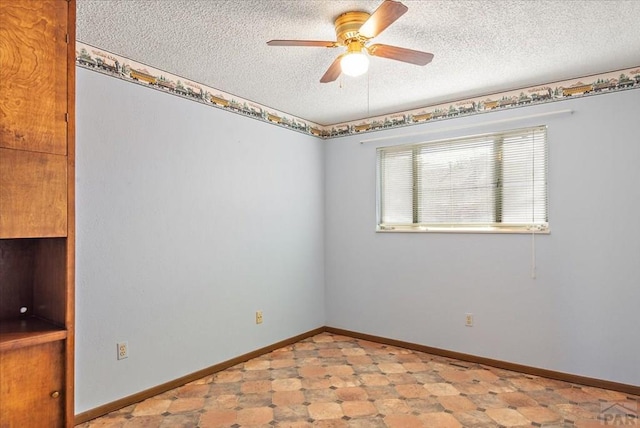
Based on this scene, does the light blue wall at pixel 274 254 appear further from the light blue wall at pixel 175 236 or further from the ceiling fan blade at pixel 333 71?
the ceiling fan blade at pixel 333 71

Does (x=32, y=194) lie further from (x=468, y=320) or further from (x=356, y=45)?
(x=468, y=320)

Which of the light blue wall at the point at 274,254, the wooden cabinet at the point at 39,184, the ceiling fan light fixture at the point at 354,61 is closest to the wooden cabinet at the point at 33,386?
the wooden cabinet at the point at 39,184

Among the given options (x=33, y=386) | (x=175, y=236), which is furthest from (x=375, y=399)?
(x=33, y=386)

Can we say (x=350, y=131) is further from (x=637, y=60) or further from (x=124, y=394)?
(x=124, y=394)

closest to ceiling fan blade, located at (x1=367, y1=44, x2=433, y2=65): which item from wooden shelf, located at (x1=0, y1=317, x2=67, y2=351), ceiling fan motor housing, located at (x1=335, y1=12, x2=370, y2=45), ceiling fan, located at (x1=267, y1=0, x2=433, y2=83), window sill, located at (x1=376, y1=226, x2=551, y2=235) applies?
ceiling fan, located at (x1=267, y1=0, x2=433, y2=83)

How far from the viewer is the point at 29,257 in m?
2.10

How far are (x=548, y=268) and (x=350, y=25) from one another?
2.57 meters

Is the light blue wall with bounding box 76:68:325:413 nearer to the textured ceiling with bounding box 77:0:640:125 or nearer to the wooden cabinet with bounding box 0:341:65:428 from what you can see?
the textured ceiling with bounding box 77:0:640:125

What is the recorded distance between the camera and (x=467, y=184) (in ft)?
12.2

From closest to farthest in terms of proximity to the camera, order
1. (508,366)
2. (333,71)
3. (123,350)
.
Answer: (333,71) < (123,350) < (508,366)

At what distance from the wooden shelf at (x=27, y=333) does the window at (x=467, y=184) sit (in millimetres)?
3115

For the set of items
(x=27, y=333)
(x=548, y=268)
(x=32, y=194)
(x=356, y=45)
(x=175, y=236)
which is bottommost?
(x=27, y=333)

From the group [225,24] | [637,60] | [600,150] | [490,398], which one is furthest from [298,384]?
[637,60]

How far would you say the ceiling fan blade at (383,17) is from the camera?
168 cm
